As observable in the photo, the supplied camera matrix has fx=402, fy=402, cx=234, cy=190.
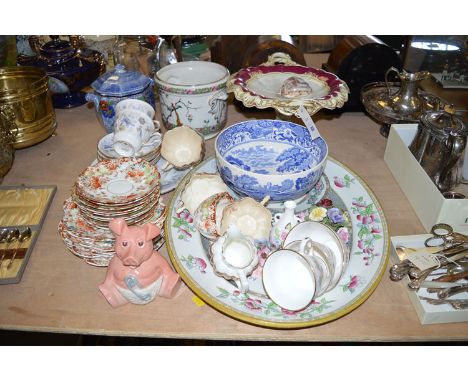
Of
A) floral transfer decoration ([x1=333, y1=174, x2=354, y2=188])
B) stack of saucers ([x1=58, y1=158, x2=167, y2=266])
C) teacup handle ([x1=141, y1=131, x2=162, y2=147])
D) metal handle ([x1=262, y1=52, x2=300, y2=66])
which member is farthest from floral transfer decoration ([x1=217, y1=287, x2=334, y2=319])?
metal handle ([x1=262, y1=52, x2=300, y2=66])

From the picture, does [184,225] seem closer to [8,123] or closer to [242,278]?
[242,278]

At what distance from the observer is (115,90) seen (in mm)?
1008

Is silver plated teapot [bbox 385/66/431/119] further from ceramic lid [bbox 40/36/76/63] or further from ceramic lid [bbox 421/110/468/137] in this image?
ceramic lid [bbox 40/36/76/63]

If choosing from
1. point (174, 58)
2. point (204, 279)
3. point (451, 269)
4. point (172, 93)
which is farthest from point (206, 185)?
point (174, 58)

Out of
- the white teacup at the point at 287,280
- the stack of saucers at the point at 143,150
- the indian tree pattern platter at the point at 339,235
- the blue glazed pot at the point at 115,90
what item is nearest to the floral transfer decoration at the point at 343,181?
the indian tree pattern platter at the point at 339,235

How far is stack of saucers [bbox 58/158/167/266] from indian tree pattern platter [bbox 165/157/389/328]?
0.07m

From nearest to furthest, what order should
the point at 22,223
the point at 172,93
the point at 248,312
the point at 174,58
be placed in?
the point at 248,312
the point at 22,223
the point at 172,93
the point at 174,58

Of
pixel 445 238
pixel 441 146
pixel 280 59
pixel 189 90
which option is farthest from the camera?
pixel 280 59

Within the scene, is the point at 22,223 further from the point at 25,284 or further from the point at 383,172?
the point at 383,172

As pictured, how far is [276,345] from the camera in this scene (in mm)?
704

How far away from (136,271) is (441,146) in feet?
2.33

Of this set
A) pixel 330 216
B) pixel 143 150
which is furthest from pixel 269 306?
pixel 143 150

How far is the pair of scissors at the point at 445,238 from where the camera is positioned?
76cm

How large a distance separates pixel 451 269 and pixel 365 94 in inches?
24.9
